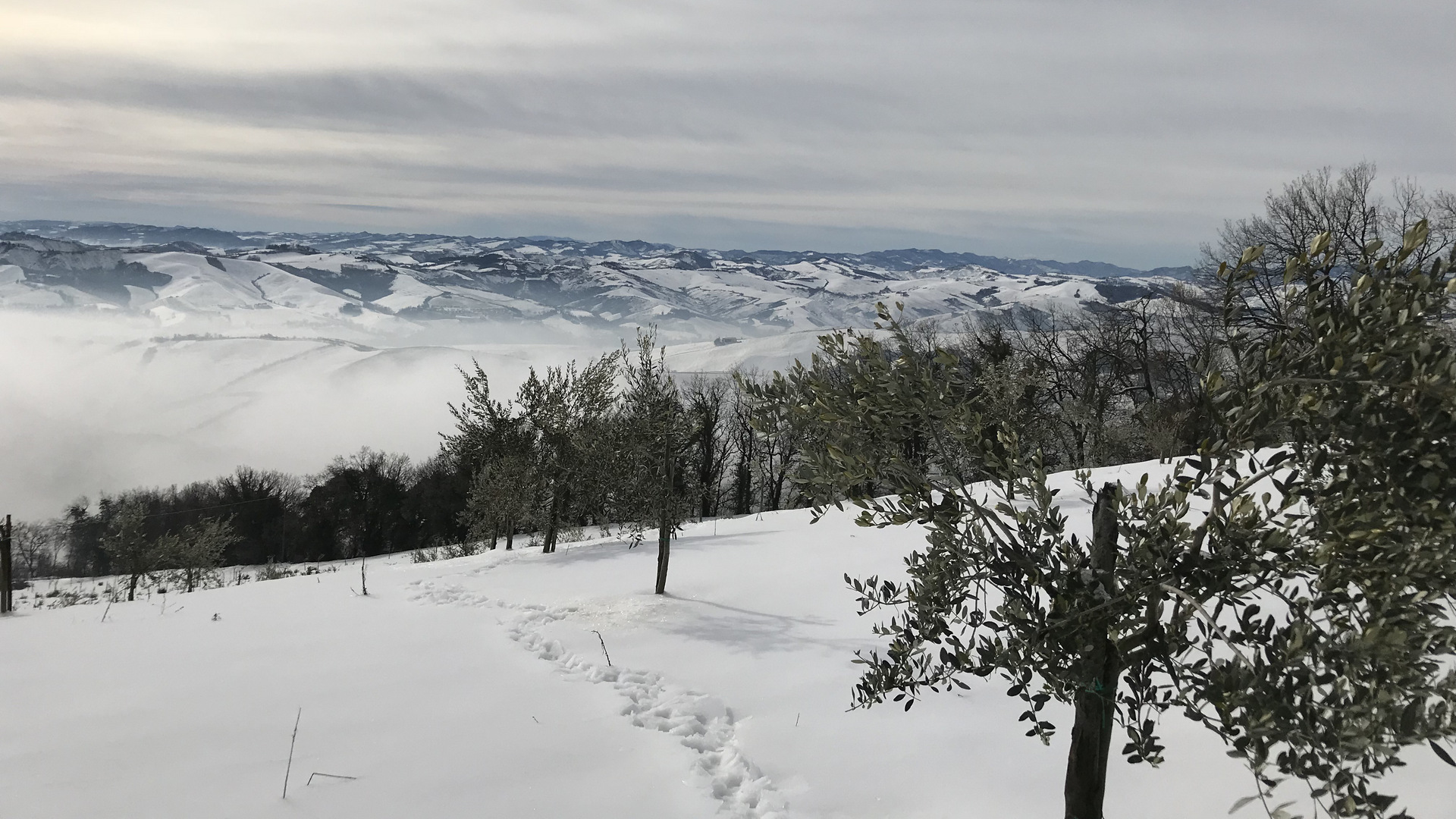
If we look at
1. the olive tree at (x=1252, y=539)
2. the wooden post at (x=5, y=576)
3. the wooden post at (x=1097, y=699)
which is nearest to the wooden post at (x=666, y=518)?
the olive tree at (x=1252, y=539)

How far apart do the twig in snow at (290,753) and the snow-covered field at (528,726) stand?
6 cm

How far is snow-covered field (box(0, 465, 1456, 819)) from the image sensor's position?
5516 mm

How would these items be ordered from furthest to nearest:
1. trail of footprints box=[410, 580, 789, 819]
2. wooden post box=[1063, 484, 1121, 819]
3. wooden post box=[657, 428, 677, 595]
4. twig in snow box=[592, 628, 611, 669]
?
wooden post box=[657, 428, 677, 595]
twig in snow box=[592, 628, 611, 669]
trail of footprints box=[410, 580, 789, 819]
wooden post box=[1063, 484, 1121, 819]

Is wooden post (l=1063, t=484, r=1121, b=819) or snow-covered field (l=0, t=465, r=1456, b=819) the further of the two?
snow-covered field (l=0, t=465, r=1456, b=819)

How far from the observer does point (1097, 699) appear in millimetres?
3775

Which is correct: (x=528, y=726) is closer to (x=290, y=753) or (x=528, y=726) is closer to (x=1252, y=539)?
(x=290, y=753)

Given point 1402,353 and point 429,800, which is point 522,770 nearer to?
point 429,800

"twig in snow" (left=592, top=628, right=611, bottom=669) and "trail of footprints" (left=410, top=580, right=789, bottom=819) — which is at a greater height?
"trail of footprints" (left=410, top=580, right=789, bottom=819)

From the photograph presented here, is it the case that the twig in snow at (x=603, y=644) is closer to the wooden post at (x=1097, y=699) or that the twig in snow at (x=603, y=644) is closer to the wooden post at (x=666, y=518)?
the wooden post at (x=666, y=518)

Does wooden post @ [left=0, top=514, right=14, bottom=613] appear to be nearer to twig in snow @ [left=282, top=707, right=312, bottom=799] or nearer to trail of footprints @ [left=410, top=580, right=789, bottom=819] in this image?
trail of footprints @ [left=410, top=580, right=789, bottom=819]

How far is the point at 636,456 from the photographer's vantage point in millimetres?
15414

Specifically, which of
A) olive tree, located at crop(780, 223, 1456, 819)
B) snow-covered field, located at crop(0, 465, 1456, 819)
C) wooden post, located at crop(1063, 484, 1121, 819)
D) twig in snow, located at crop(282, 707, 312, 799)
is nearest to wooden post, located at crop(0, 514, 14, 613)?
snow-covered field, located at crop(0, 465, 1456, 819)

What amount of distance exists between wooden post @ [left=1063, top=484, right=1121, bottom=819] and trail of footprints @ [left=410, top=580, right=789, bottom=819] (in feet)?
7.94

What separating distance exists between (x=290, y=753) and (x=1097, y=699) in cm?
619
